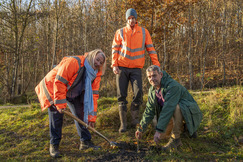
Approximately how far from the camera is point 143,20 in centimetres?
869

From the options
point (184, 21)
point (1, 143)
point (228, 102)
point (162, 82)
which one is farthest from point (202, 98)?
point (184, 21)

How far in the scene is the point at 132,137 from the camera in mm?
3662

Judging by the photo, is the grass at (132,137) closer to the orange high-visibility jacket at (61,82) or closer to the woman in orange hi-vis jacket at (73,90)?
the woman in orange hi-vis jacket at (73,90)

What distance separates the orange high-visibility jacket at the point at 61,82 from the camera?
9.20 ft

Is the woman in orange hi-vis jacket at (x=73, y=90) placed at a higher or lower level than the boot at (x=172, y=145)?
higher

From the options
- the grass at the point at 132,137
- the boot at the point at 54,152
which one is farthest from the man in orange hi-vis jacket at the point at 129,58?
the boot at the point at 54,152

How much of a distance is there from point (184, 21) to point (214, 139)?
7846mm

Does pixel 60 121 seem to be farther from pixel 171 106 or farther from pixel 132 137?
pixel 171 106

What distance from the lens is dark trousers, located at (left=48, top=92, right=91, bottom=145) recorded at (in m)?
3.05

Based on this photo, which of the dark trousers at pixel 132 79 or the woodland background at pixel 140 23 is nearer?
the dark trousers at pixel 132 79

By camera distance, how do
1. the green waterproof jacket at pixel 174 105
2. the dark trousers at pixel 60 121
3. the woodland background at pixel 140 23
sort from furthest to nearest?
the woodland background at pixel 140 23 < the dark trousers at pixel 60 121 < the green waterproof jacket at pixel 174 105

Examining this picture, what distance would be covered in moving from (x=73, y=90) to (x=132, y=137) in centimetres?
143

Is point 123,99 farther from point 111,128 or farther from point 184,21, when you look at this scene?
point 184,21

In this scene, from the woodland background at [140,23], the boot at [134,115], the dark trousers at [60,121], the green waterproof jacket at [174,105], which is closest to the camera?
the green waterproof jacket at [174,105]
